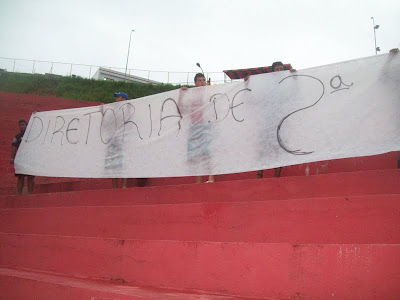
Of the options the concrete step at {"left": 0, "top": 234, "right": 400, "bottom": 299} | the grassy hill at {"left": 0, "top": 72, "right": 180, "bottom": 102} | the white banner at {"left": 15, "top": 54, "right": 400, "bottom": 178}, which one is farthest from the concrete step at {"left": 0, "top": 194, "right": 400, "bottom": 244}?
the grassy hill at {"left": 0, "top": 72, "right": 180, "bottom": 102}

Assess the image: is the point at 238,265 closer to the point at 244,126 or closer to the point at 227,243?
the point at 227,243

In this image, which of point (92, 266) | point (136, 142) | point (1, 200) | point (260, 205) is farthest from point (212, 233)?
point (1, 200)

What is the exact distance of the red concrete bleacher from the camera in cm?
232

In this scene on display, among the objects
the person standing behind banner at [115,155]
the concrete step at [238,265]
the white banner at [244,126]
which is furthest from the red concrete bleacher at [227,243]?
the person standing behind banner at [115,155]

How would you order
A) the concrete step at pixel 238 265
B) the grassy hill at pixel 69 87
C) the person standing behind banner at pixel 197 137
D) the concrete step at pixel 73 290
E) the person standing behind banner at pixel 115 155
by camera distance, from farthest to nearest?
the grassy hill at pixel 69 87
the person standing behind banner at pixel 115 155
the person standing behind banner at pixel 197 137
the concrete step at pixel 73 290
the concrete step at pixel 238 265

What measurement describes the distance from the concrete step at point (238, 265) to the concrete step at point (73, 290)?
11 centimetres

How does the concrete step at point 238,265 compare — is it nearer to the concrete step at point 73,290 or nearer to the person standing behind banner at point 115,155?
the concrete step at point 73,290

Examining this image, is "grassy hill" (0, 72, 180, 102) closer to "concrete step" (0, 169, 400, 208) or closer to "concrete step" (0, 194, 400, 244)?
"concrete step" (0, 169, 400, 208)

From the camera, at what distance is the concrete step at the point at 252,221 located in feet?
8.79

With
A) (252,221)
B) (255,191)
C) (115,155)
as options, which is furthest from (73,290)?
(115,155)

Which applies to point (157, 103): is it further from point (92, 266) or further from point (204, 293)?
point (204, 293)

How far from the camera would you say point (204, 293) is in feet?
8.91

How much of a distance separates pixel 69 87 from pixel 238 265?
1991 centimetres

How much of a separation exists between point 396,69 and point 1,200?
5816mm
